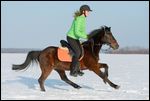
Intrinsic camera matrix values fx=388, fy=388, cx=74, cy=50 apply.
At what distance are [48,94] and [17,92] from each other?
0.84 meters

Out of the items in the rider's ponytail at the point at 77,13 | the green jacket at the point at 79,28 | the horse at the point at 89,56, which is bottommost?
the horse at the point at 89,56

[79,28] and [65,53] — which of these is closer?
[79,28]

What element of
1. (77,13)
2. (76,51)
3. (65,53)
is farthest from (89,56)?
(77,13)

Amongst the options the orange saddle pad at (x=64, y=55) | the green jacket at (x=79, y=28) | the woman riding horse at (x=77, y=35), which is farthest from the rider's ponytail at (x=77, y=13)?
the orange saddle pad at (x=64, y=55)

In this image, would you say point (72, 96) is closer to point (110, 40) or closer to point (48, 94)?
point (48, 94)

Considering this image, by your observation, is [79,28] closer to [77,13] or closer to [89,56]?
[77,13]

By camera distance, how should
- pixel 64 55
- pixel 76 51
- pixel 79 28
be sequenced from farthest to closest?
1. pixel 64 55
2. pixel 76 51
3. pixel 79 28

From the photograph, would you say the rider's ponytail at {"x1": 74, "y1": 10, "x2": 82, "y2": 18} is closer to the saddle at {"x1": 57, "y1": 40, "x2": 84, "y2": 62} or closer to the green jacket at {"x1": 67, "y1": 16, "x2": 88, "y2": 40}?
the green jacket at {"x1": 67, "y1": 16, "x2": 88, "y2": 40}

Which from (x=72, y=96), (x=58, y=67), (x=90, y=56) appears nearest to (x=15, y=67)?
(x=58, y=67)

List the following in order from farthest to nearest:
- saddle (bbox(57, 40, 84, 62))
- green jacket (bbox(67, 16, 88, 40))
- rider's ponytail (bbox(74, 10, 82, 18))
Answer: saddle (bbox(57, 40, 84, 62)) < rider's ponytail (bbox(74, 10, 82, 18)) < green jacket (bbox(67, 16, 88, 40))

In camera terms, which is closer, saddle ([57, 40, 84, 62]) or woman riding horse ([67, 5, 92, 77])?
woman riding horse ([67, 5, 92, 77])

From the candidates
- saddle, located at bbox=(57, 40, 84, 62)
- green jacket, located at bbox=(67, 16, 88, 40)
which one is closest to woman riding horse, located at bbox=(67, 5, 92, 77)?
green jacket, located at bbox=(67, 16, 88, 40)

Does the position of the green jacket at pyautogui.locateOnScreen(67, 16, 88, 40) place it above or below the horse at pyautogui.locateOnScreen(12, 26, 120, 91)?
above

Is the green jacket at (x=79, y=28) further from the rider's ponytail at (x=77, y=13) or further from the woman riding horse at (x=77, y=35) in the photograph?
the rider's ponytail at (x=77, y=13)
